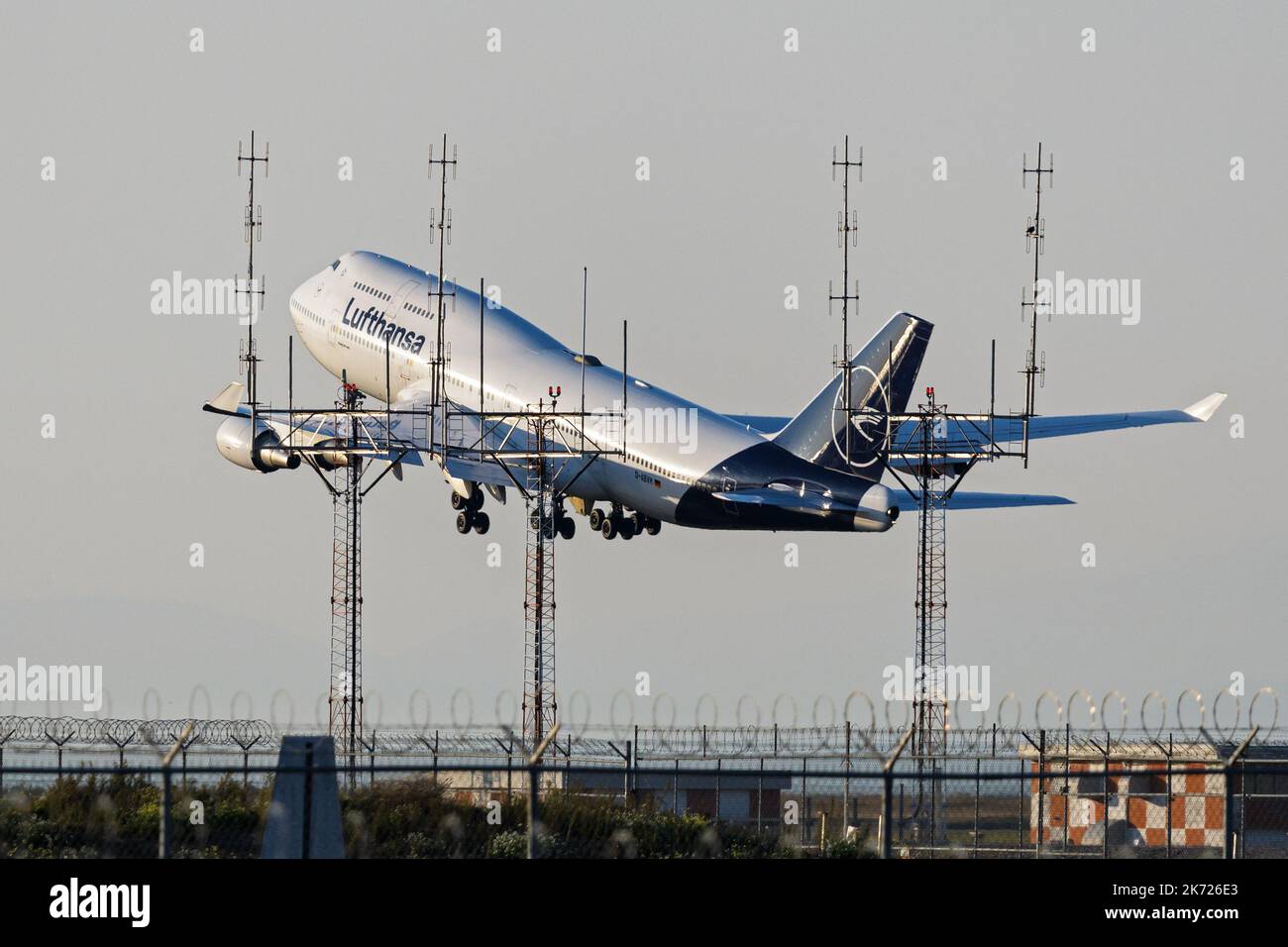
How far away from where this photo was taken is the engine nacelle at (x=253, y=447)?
90.1 metres

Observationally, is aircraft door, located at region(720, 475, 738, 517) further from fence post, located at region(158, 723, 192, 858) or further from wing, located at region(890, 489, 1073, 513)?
fence post, located at region(158, 723, 192, 858)

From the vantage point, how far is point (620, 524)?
94688 millimetres

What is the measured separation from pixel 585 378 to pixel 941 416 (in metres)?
15.2

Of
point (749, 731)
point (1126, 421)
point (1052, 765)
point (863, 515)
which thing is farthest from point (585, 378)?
point (749, 731)

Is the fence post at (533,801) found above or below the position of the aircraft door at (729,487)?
below

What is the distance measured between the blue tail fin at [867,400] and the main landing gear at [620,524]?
8.57m

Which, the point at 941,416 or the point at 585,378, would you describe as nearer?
the point at 941,416

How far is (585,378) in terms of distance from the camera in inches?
3543

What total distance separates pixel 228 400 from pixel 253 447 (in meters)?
6.00

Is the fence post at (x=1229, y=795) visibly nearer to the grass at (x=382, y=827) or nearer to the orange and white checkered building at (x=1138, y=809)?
the grass at (x=382, y=827)

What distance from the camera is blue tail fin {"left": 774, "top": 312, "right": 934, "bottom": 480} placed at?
3415 inches

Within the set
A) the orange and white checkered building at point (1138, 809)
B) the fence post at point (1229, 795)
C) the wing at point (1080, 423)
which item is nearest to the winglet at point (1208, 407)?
the wing at point (1080, 423)

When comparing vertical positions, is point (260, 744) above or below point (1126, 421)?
below
